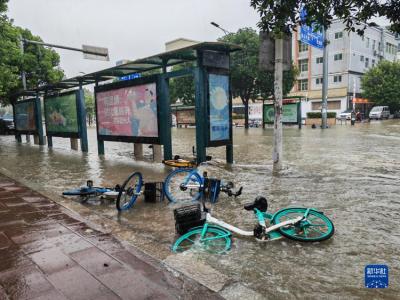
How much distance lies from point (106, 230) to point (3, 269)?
134cm

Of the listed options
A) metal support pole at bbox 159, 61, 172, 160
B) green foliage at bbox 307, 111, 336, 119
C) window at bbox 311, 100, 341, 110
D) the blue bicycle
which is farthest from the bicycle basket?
window at bbox 311, 100, 341, 110

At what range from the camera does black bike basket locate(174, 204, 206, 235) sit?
13.7 ft

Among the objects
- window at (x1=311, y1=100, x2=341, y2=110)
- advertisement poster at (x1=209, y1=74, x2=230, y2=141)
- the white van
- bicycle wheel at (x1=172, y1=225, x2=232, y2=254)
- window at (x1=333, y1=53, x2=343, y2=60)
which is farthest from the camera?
window at (x1=311, y1=100, x2=341, y2=110)

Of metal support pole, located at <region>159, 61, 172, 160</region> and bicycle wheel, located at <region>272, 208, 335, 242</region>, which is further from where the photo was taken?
metal support pole, located at <region>159, 61, 172, 160</region>

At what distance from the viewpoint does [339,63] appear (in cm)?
4881

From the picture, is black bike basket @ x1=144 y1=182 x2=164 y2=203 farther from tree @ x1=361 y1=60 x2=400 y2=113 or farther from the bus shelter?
tree @ x1=361 y1=60 x2=400 y2=113

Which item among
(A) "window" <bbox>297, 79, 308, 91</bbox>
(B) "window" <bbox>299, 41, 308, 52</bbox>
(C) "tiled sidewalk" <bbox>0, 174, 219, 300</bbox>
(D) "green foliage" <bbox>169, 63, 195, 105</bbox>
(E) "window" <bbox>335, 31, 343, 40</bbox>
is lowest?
(C) "tiled sidewalk" <bbox>0, 174, 219, 300</bbox>

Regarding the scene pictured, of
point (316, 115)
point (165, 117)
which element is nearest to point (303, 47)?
point (316, 115)

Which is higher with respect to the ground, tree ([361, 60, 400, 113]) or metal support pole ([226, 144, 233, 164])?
tree ([361, 60, 400, 113])

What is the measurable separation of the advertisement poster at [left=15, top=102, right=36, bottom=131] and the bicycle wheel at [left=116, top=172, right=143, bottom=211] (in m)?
15.0

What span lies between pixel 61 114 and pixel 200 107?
9167 mm

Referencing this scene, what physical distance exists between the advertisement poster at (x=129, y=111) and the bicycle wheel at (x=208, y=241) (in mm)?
6072

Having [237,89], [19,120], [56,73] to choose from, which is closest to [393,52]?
[237,89]

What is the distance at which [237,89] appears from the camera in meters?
31.7
